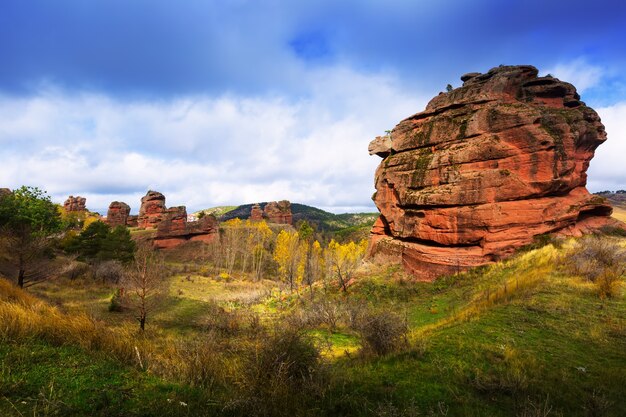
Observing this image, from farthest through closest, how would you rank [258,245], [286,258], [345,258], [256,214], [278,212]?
[278,212] < [256,214] < [258,245] < [286,258] < [345,258]

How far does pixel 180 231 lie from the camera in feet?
217

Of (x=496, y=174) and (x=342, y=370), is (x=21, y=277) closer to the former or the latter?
(x=342, y=370)

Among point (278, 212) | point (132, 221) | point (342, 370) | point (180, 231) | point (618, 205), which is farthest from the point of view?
point (278, 212)

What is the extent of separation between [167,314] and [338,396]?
2107 centimetres

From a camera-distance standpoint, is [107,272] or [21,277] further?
[107,272]

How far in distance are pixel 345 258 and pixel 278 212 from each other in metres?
66.3

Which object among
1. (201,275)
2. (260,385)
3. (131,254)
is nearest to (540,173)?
(260,385)

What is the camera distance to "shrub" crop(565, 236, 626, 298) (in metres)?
9.91

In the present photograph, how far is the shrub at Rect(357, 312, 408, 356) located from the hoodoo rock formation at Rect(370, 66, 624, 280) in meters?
13.3

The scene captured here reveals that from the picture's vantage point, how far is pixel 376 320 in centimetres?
784

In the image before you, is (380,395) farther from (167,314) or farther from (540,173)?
(167,314)

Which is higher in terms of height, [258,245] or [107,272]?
[107,272]

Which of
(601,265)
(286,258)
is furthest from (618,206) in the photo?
(601,265)

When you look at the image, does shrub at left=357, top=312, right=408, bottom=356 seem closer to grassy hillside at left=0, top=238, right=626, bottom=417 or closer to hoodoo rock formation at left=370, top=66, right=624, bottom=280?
grassy hillside at left=0, top=238, right=626, bottom=417
